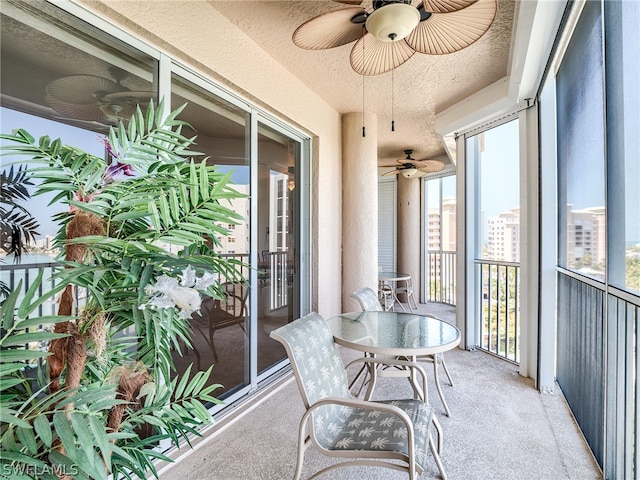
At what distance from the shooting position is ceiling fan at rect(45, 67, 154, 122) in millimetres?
1528

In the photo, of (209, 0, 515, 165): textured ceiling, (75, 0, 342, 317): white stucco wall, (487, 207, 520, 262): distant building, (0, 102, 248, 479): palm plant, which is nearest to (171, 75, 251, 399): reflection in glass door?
(75, 0, 342, 317): white stucco wall

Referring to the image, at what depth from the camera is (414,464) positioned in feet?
4.34

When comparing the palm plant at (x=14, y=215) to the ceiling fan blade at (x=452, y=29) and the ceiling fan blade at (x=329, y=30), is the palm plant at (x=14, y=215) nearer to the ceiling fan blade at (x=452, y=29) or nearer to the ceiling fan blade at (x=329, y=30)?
the ceiling fan blade at (x=329, y=30)

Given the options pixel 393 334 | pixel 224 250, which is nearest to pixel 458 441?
pixel 393 334

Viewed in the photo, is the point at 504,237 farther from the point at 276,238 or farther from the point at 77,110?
the point at 77,110

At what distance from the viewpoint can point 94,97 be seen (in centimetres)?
168

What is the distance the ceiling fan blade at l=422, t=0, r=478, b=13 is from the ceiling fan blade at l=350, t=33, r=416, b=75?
1.28 feet

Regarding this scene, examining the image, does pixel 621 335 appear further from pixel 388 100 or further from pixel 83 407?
pixel 388 100

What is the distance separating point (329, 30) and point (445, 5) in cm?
65

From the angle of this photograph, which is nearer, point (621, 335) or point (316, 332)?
point (621, 335)

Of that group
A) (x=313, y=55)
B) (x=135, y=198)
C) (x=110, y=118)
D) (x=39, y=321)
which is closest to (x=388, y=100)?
(x=313, y=55)

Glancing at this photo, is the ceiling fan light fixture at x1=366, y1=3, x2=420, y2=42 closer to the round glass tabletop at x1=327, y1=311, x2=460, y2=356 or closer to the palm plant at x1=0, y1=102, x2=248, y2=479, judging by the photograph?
the palm plant at x1=0, y1=102, x2=248, y2=479

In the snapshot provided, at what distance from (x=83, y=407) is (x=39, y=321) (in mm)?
226

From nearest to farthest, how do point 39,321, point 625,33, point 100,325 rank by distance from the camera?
point 39,321
point 100,325
point 625,33
